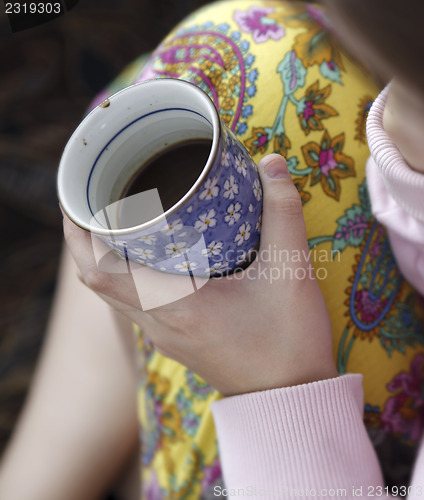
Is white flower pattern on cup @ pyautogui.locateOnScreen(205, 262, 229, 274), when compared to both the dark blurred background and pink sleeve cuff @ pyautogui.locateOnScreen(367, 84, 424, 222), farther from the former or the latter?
the dark blurred background

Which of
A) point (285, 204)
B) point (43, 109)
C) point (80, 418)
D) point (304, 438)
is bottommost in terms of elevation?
point (80, 418)

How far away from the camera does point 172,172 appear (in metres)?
0.53

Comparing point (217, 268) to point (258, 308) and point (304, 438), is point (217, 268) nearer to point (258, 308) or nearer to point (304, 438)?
point (258, 308)

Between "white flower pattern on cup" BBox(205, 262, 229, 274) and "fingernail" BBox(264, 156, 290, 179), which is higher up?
"fingernail" BBox(264, 156, 290, 179)

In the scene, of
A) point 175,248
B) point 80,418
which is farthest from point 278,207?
point 80,418

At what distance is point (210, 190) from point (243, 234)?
0.08 meters

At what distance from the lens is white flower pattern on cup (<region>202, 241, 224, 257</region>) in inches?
17.4

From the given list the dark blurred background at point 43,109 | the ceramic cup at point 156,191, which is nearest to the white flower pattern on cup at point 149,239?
the ceramic cup at point 156,191

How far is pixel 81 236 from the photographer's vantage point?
0.51m

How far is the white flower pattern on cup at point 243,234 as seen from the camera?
0.46m

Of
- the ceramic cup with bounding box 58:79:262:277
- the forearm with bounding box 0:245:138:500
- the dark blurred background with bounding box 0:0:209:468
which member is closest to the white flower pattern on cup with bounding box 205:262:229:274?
the ceramic cup with bounding box 58:79:262:277

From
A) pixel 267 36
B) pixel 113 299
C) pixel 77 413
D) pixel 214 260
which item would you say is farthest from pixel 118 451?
pixel 267 36

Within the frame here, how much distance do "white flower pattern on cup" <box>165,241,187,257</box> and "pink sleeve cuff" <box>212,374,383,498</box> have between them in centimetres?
19

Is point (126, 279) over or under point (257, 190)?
under
